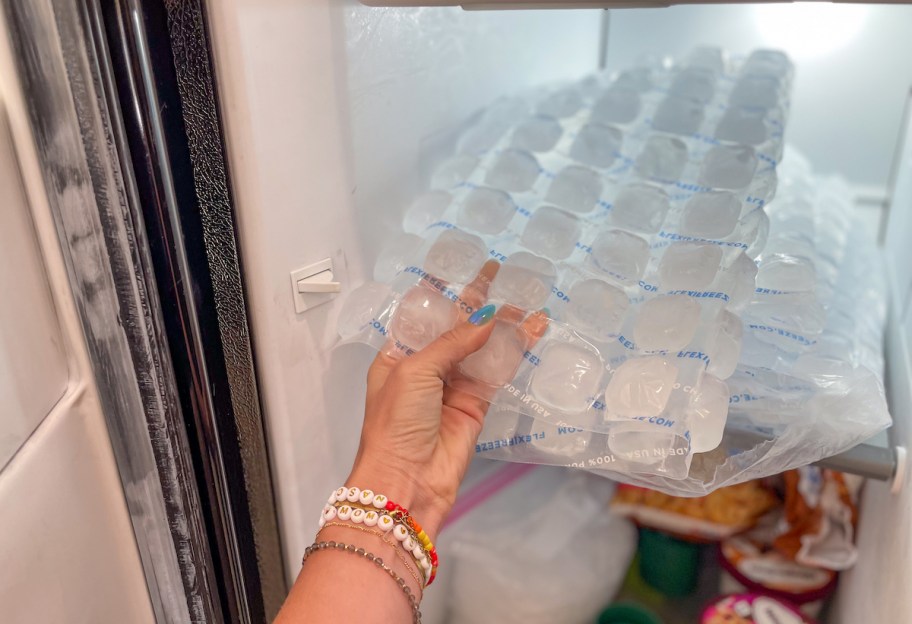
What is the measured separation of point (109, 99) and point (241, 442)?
0.38 meters

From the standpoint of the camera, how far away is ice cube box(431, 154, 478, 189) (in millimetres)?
944

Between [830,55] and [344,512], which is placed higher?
[830,55]

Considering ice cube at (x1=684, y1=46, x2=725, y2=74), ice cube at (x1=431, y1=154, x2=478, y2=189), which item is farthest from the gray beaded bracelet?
ice cube at (x1=684, y1=46, x2=725, y2=74)

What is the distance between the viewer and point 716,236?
818mm

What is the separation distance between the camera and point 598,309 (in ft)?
2.51

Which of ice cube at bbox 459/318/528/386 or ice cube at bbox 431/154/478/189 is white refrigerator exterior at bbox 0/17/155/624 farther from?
ice cube at bbox 431/154/478/189

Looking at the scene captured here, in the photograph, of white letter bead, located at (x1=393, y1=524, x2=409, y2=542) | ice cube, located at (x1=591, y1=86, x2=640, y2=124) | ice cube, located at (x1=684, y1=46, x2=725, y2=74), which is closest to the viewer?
white letter bead, located at (x1=393, y1=524, x2=409, y2=542)

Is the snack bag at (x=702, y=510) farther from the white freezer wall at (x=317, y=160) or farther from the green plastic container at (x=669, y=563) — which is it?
the white freezer wall at (x=317, y=160)

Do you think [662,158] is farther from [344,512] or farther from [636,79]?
[344,512]

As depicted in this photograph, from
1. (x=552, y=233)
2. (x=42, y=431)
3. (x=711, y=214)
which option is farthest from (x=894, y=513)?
(x=42, y=431)

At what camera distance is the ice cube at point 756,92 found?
3.46 ft

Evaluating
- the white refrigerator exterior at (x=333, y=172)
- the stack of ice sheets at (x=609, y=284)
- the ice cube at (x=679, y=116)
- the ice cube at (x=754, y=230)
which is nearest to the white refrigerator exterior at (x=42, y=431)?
the white refrigerator exterior at (x=333, y=172)

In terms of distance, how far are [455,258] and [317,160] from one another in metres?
0.19

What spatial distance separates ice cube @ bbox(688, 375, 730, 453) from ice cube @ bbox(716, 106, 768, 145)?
A: 0.46 meters
